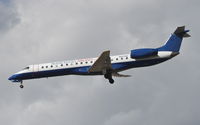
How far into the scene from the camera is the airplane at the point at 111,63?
9494 cm

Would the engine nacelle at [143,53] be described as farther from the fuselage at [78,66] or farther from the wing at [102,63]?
the wing at [102,63]

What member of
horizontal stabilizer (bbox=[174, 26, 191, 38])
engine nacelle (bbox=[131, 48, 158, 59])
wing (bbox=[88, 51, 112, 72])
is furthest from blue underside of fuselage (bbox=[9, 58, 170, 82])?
horizontal stabilizer (bbox=[174, 26, 191, 38])

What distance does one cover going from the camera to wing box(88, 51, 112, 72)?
93938mm

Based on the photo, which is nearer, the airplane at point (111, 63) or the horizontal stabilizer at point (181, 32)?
the airplane at point (111, 63)

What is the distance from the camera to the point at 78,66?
97.3m

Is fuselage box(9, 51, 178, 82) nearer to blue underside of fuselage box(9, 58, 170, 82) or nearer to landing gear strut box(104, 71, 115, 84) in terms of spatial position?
blue underside of fuselage box(9, 58, 170, 82)

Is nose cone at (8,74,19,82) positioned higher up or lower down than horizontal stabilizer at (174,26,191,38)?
lower down

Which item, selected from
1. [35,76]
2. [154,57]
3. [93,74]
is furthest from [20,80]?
[154,57]

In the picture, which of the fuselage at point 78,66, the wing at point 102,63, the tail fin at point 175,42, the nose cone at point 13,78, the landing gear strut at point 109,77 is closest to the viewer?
Answer: the wing at point 102,63

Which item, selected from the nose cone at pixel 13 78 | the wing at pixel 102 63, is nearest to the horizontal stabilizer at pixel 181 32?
the wing at pixel 102 63

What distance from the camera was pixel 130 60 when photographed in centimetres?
9581

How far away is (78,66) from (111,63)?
4.02m

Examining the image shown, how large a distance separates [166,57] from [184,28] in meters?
3.96

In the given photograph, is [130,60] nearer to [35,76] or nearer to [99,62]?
[99,62]
